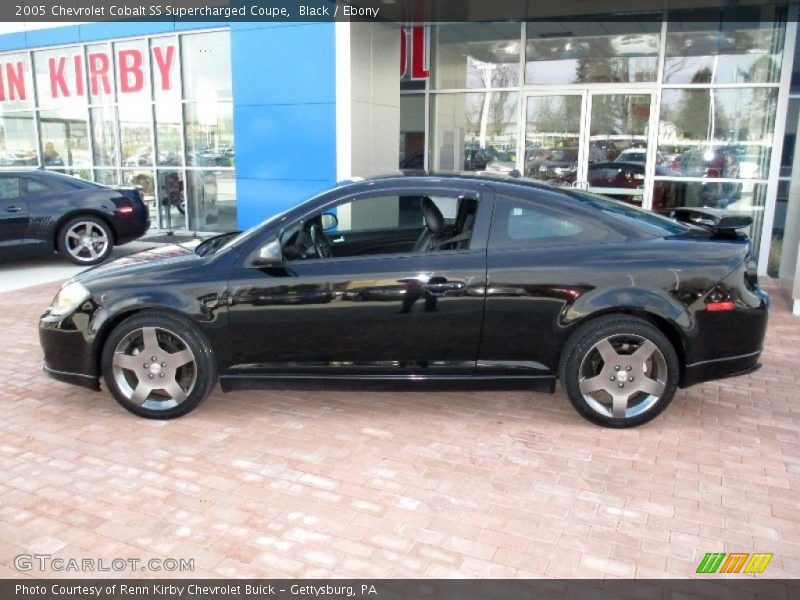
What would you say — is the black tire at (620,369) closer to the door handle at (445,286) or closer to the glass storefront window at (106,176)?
the door handle at (445,286)

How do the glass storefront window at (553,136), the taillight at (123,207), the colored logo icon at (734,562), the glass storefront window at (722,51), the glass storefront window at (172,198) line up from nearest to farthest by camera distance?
the colored logo icon at (734,562) → the glass storefront window at (722,51) → the taillight at (123,207) → the glass storefront window at (553,136) → the glass storefront window at (172,198)

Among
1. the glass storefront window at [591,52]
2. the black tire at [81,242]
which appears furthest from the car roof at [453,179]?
the black tire at [81,242]

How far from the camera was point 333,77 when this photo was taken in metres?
8.98

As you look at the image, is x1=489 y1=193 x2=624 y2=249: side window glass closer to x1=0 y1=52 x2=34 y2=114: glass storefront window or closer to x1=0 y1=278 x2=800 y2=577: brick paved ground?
x1=0 y1=278 x2=800 y2=577: brick paved ground

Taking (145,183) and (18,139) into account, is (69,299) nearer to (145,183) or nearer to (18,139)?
(145,183)

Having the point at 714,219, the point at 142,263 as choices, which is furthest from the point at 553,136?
the point at 142,263

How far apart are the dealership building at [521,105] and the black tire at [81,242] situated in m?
1.20

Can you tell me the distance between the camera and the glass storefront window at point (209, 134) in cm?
1224

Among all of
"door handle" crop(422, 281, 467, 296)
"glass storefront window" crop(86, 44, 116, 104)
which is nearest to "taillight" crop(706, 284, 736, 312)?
"door handle" crop(422, 281, 467, 296)

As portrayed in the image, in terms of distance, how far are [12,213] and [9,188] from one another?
38 centimetres

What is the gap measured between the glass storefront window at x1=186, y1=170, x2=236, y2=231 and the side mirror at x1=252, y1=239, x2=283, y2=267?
8359 mm

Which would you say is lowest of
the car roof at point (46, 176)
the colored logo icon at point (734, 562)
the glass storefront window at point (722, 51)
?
the colored logo icon at point (734, 562)

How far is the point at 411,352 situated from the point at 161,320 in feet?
5.24

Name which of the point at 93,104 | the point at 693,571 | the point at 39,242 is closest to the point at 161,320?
the point at 693,571
